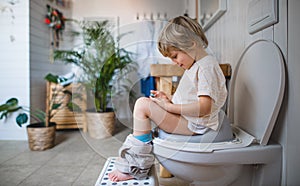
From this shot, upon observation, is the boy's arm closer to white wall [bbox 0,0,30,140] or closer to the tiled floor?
the tiled floor

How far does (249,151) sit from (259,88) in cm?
28

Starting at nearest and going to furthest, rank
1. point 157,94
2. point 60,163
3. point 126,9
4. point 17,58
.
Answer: point 157,94
point 60,163
point 17,58
point 126,9

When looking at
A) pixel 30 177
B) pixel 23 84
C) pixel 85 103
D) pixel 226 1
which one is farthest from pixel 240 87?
pixel 23 84

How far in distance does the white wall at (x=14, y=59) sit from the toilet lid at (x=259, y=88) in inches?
76.3

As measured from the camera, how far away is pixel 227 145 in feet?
2.88

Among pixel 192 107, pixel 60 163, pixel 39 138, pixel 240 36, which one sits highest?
pixel 240 36

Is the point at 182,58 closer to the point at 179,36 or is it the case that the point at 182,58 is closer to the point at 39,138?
the point at 179,36

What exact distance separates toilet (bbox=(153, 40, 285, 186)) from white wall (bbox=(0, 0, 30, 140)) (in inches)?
74.2

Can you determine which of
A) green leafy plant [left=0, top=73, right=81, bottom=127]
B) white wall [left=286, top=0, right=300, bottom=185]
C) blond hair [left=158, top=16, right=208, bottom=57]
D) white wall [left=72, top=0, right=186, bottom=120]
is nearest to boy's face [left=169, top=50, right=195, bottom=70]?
blond hair [left=158, top=16, right=208, bottom=57]

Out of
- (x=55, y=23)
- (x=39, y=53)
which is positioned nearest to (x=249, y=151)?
(x=39, y=53)

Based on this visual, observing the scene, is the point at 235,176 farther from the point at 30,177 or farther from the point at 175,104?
the point at 30,177

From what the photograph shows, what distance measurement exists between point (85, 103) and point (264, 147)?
69cm

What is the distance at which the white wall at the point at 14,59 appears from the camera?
2.30 meters

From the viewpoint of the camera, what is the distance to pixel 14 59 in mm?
2328
